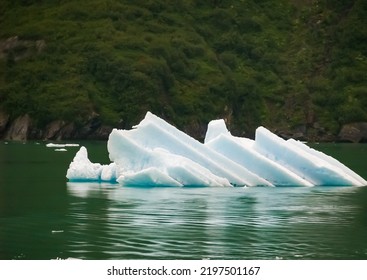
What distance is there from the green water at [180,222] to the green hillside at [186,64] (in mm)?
92342

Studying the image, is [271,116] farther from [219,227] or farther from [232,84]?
[219,227]

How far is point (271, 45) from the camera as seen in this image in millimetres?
161875

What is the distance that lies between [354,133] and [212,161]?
98637mm

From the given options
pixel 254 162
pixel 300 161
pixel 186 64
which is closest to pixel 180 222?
pixel 254 162

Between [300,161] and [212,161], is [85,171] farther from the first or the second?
[300,161]

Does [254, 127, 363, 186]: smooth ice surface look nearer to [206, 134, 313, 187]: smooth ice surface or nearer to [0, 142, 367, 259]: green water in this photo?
[206, 134, 313, 187]: smooth ice surface

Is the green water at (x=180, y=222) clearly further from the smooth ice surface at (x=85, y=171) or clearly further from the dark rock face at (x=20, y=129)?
the dark rock face at (x=20, y=129)

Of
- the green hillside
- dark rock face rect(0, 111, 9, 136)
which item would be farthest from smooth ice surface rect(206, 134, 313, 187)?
dark rock face rect(0, 111, 9, 136)

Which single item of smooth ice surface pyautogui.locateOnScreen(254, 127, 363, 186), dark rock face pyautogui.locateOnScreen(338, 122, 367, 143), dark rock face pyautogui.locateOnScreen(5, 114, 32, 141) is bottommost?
dark rock face pyautogui.locateOnScreen(338, 122, 367, 143)

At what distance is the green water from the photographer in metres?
21.1

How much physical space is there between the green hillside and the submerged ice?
8851 cm

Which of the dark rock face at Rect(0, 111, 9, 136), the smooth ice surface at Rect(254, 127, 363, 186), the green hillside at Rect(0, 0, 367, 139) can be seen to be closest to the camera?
the smooth ice surface at Rect(254, 127, 363, 186)

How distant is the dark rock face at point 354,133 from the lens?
131 m

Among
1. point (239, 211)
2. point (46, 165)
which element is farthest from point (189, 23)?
point (239, 211)
